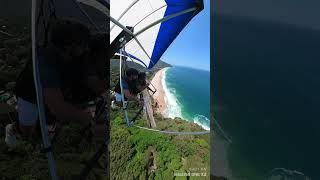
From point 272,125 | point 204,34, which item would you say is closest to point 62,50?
point 204,34

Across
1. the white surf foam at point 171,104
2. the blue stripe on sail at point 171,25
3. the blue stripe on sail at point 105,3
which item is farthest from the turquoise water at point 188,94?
the blue stripe on sail at point 105,3

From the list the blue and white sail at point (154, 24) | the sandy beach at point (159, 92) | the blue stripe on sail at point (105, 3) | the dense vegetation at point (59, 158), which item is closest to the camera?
the dense vegetation at point (59, 158)

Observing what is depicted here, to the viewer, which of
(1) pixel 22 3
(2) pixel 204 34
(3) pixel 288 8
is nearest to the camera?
(1) pixel 22 3

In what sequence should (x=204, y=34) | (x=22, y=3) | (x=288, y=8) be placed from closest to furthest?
(x=22, y=3) < (x=204, y=34) < (x=288, y=8)

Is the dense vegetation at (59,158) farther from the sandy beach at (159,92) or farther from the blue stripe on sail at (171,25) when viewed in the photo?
the blue stripe on sail at (171,25)

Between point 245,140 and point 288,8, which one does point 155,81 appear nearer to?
point 245,140

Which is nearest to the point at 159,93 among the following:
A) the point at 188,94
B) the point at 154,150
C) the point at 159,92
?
the point at 159,92

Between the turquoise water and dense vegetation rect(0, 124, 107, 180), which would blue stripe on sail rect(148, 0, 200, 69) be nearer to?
the turquoise water

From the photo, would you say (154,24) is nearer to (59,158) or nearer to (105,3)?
(105,3)
